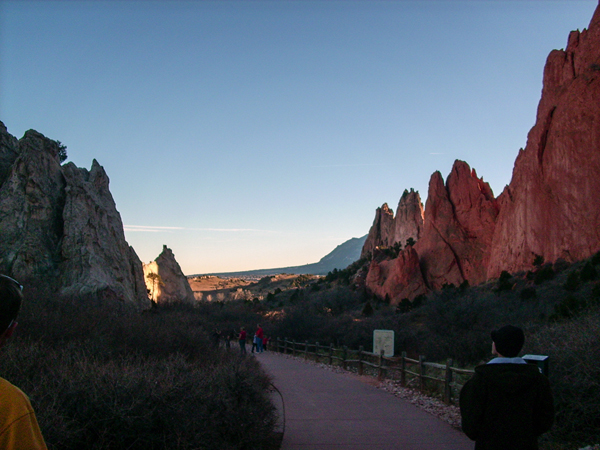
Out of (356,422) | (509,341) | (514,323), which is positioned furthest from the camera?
(514,323)

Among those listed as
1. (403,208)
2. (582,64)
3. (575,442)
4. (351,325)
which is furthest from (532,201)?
(403,208)

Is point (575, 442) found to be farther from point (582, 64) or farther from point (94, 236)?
point (582, 64)

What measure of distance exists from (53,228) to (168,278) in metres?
24.6

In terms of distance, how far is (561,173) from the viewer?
3672 centimetres

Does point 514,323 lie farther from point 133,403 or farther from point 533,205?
point 533,205

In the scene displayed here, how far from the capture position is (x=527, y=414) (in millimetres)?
3561

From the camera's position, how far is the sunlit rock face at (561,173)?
3391 centimetres

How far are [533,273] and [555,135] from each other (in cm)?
1142

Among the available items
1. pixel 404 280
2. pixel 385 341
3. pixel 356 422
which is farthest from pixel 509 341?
pixel 404 280

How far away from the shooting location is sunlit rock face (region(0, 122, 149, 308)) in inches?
709

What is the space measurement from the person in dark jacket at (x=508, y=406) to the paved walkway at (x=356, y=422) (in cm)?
422

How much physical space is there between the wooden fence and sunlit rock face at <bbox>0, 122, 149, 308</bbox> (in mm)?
9155

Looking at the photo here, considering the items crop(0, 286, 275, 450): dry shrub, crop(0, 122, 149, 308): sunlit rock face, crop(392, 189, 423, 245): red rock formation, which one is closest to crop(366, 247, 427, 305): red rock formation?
crop(392, 189, 423, 245): red rock formation

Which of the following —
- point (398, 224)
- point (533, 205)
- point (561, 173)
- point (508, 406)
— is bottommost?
point (508, 406)
